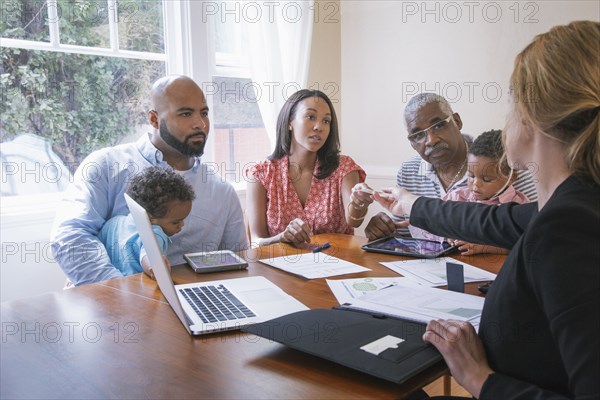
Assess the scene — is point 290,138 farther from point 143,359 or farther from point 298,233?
point 143,359

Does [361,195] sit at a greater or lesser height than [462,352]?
greater

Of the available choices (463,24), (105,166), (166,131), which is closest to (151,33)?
(166,131)

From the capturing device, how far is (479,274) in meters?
1.46

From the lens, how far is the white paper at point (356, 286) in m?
1.27

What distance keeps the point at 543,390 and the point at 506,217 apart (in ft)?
1.85

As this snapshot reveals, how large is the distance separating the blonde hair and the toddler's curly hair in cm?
111

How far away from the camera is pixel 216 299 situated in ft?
4.07

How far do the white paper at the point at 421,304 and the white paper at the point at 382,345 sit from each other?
4.9 inches

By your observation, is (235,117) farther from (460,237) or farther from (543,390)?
(543,390)

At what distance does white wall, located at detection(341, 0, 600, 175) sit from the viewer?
3.10 meters

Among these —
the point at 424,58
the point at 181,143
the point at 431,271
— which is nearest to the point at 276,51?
the point at 424,58

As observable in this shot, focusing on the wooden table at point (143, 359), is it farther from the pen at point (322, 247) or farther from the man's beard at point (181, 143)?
the man's beard at point (181, 143)

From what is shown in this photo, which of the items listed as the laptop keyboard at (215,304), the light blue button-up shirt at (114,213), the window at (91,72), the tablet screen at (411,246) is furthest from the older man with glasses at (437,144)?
the window at (91,72)

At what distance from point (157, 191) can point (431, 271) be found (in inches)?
34.2
